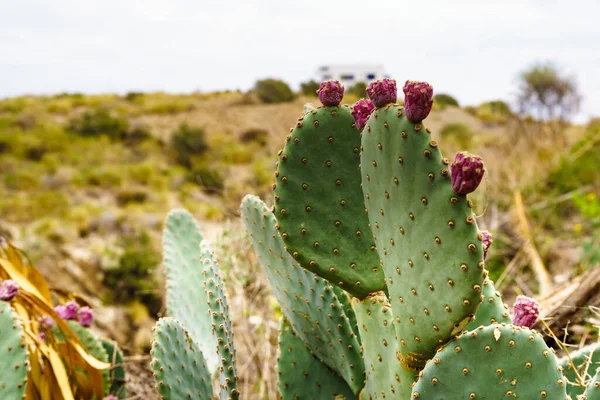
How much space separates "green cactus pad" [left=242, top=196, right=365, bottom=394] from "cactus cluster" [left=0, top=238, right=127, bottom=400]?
57 centimetres

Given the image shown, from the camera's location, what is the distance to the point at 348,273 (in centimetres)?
136

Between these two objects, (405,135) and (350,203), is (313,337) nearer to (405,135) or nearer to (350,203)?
(350,203)

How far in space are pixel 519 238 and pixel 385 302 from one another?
14.2ft

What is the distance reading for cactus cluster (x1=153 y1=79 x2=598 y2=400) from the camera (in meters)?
0.98

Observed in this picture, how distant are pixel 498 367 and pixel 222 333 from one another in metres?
0.64

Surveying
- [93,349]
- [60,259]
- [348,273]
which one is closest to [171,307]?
[93,349]

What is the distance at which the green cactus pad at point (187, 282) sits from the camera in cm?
198

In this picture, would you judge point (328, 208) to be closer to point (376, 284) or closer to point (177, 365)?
point (376, 284)

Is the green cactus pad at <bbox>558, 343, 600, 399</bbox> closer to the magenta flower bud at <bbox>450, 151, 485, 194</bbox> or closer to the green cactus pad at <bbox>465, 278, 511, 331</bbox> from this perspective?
the green cactus pad at <bbox>465, 278, 511, 331</bbox>

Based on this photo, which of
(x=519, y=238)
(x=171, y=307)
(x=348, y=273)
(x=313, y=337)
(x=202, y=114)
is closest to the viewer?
(x=348, y=273)

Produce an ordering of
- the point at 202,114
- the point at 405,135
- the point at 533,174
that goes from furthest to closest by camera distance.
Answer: the point at 202,114, the point at 533,174, the point at 405,135

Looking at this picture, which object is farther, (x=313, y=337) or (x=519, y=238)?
(x=519, y=238)

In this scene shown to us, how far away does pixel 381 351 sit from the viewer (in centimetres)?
135

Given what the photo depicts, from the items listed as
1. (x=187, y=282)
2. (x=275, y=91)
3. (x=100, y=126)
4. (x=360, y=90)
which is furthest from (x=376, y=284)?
(x=100, y=126)
